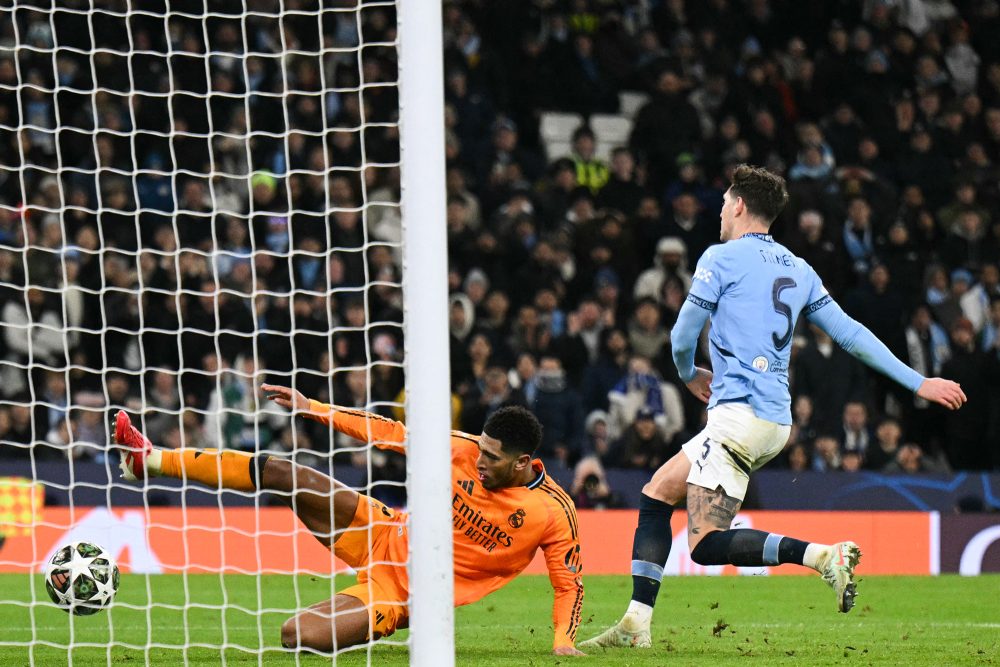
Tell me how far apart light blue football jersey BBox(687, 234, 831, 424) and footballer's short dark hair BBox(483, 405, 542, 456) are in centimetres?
75

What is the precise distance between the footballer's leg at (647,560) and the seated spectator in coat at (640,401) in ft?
19.2

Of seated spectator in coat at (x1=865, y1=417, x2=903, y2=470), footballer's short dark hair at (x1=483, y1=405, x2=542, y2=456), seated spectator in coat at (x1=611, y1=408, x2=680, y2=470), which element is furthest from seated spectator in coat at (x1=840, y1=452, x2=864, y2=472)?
footballer's short dark hair at (x1=483, y1=405, x2=542, y2=456)

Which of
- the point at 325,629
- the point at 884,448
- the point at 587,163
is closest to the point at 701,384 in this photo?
the point at 325,629

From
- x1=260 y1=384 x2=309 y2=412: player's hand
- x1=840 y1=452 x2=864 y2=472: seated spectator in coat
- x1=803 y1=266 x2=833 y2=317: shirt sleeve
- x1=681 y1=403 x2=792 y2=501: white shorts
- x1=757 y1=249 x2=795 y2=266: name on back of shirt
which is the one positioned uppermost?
x1=757 y1=249 x2=795 y2=266: name on back of shirt

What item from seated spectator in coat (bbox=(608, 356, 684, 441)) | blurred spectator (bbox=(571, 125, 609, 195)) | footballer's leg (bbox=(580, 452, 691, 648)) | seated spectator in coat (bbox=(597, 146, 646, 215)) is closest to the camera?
footballer's leg (bbox=(580, 452, 691, 648))

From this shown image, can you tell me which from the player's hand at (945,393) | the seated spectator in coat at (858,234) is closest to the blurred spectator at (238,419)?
the seated spectator in coat at (858,234)

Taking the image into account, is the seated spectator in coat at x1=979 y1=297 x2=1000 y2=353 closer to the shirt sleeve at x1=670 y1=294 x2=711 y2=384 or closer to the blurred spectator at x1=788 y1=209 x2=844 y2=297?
the blurred spectator at x1=788 y1=209 x2=844 y2=297

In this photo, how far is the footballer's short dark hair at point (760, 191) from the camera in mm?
5887

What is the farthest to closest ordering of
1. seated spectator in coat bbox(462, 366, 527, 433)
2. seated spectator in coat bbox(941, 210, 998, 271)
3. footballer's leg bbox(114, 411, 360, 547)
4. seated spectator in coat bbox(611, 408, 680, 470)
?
seated spectator in coat bbox(941, 210, 998, 271), seated spectator in coat bbox(611, 408, 680, 470), seated spectator in coat bbox(462, 366, 527, 433), footballer's leg bbox(114, 411, 360, 547)

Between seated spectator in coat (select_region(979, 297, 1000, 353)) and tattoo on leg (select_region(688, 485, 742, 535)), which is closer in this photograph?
tattoo on leg (select_region(688, 485, 742, 535))

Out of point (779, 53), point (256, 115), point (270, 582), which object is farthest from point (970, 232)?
point (270, 582)

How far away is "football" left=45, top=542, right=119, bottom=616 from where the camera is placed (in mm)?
6168

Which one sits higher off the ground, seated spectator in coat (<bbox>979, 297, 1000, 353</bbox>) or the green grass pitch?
seated spectator in coat (<bbox>979, 297, 1000, 353</bbox>)

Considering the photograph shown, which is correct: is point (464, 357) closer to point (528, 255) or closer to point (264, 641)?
point (528, 255)
